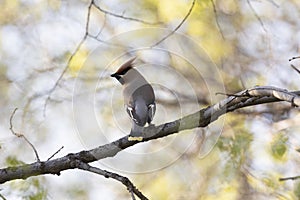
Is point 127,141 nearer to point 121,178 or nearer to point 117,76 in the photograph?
point 121,178

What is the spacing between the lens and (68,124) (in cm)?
323

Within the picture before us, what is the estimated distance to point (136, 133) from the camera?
2027 mm

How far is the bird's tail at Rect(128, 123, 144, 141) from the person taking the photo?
1.98m

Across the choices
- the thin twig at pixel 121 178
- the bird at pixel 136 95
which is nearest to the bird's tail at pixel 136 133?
the bird at pixel 136 95

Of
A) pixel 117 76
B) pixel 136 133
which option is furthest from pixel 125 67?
pixel 136 133

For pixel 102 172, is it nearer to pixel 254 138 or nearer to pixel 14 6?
pixel 254 138

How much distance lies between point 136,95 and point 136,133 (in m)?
0.26

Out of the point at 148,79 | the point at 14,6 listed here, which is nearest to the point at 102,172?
the point at 148,79

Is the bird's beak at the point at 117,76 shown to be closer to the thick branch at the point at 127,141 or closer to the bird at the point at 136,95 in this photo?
the bird at the point at 136,95

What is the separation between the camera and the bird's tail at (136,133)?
198cm

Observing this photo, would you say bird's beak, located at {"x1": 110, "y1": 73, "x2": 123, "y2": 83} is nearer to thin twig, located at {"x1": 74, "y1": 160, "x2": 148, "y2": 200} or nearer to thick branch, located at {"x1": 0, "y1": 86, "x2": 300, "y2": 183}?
thick branch, located at {"x1": 0, "y1": 86, "x2": 300, "y2": 183}

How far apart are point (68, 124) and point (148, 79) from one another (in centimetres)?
93

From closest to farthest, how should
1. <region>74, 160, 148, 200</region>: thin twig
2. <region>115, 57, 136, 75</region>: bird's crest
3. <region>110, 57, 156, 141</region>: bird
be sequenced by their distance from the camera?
<region>74, 160, 148, 200</region>: thin twig < <region>110, 57, 156, 141</region>: bird < <region>115, 57, 136, 75</region>: bird's crest

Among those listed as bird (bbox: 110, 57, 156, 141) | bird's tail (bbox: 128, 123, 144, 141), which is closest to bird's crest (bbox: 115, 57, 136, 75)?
bird (bbox: 110, 57, 156, 141)
